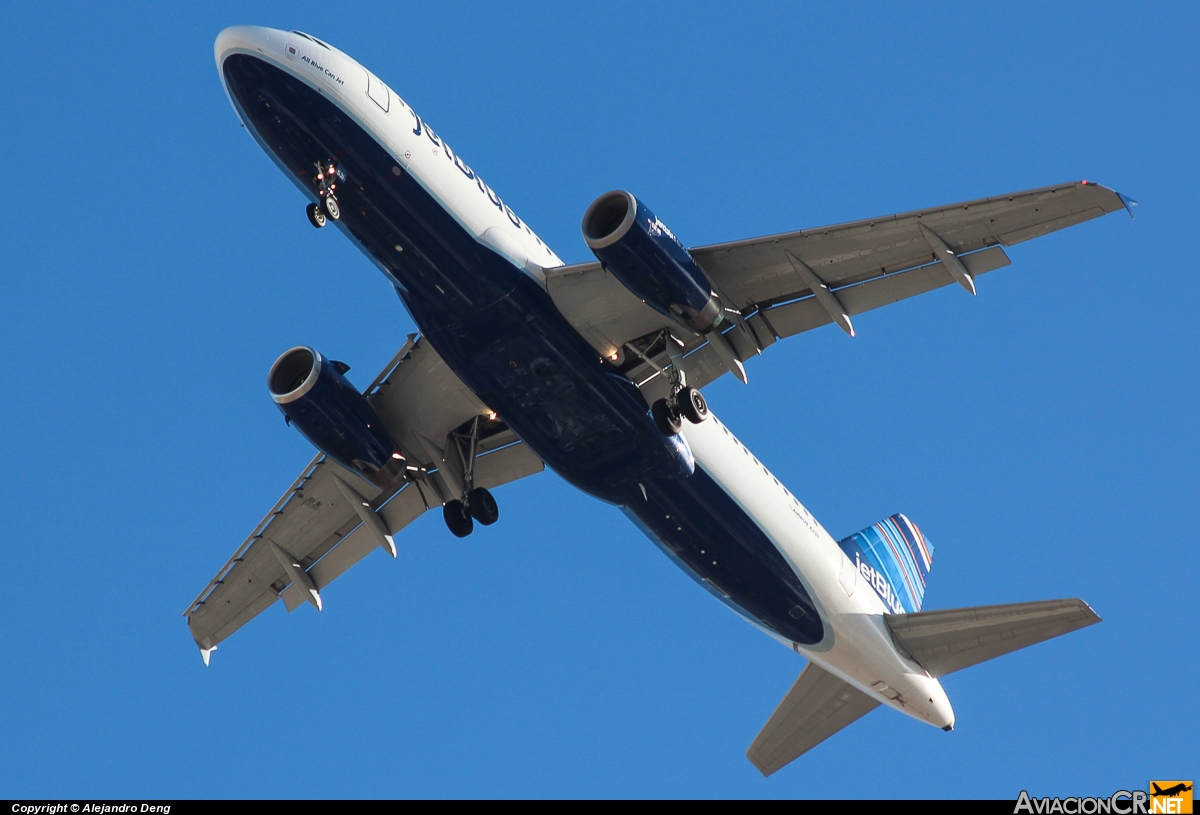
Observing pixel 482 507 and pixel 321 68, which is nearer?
pixel 321 68

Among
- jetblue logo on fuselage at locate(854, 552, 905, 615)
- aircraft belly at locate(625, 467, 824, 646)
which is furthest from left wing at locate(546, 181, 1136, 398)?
jetblue logo on fuselage at locate(854, 552, 905, 615)

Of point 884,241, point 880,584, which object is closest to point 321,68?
point 884,241

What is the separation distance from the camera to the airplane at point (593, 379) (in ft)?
81.2

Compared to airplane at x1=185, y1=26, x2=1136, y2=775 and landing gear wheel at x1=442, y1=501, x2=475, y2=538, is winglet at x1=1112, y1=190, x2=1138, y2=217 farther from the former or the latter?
landing gear wheel at x1=442, y1=501, x2=475, y2=538

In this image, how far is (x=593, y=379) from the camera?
2636 cm

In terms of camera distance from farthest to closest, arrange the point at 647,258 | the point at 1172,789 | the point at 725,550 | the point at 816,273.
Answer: the point at 725,550 → the point at 816,273 → the point at 647,258 → the point at 1172,789

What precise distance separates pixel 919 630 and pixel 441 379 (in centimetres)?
1194

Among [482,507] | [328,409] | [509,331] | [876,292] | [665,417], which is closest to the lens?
[509,331]

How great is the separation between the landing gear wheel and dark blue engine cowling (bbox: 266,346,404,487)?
2.11m

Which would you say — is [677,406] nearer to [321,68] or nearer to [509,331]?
[509,331]

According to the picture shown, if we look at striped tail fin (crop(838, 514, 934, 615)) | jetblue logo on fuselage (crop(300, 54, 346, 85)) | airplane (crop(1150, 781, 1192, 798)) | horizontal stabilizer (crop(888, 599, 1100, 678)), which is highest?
jetblue logo on fuselage (crop(300, 54, 346, 85))

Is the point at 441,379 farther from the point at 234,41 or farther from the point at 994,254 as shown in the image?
the point at 994,254

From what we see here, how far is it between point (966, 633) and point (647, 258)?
12302 millimetres

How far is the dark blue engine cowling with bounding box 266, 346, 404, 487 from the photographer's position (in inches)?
1093
